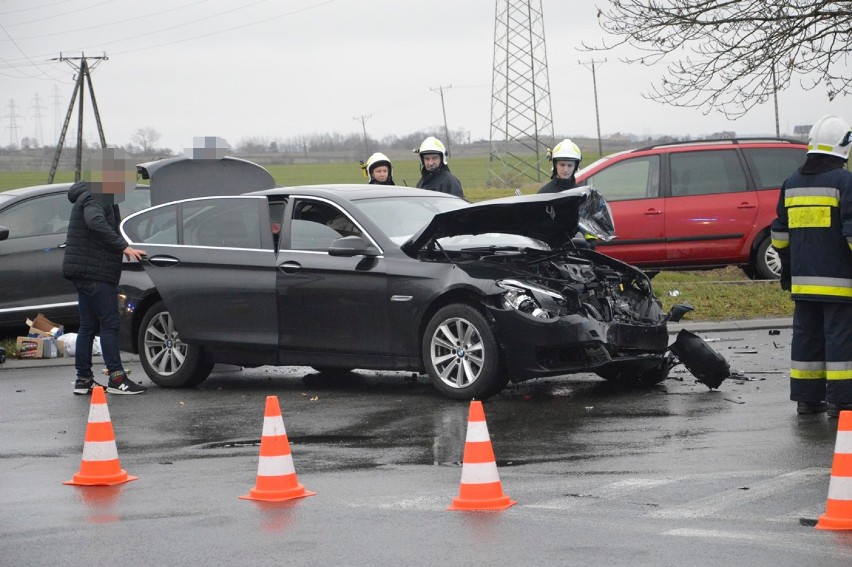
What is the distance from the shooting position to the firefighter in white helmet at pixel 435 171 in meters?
14.2

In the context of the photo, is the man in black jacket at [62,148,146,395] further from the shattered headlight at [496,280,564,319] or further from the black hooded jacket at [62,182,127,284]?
the shattered headlight at [496,280,564,319]

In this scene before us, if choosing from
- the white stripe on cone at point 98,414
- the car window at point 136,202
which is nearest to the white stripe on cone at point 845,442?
the white stripe on cone at point 98,414

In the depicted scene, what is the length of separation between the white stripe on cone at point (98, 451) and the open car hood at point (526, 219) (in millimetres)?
3572

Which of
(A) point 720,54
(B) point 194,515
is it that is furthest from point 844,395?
(A) point 720,54

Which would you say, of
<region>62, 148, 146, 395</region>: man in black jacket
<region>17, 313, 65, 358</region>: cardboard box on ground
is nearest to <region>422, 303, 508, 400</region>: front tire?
<region>62, 148, 146, 395</region>: man in black jacket

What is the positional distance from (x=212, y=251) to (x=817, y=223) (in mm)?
5161

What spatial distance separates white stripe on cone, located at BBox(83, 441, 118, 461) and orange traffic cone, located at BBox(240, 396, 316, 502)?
102 centimetres

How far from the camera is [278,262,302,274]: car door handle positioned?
1103 centimetres

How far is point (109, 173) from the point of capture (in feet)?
37.9

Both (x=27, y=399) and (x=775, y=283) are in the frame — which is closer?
(x=27, y=399)

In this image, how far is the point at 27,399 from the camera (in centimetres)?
1143

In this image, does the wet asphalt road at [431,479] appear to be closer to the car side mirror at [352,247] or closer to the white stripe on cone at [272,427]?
the white stripe on cone at [272,427]

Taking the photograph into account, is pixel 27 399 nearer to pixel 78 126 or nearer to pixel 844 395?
pixel 844 395

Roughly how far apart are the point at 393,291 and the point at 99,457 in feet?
11.4
